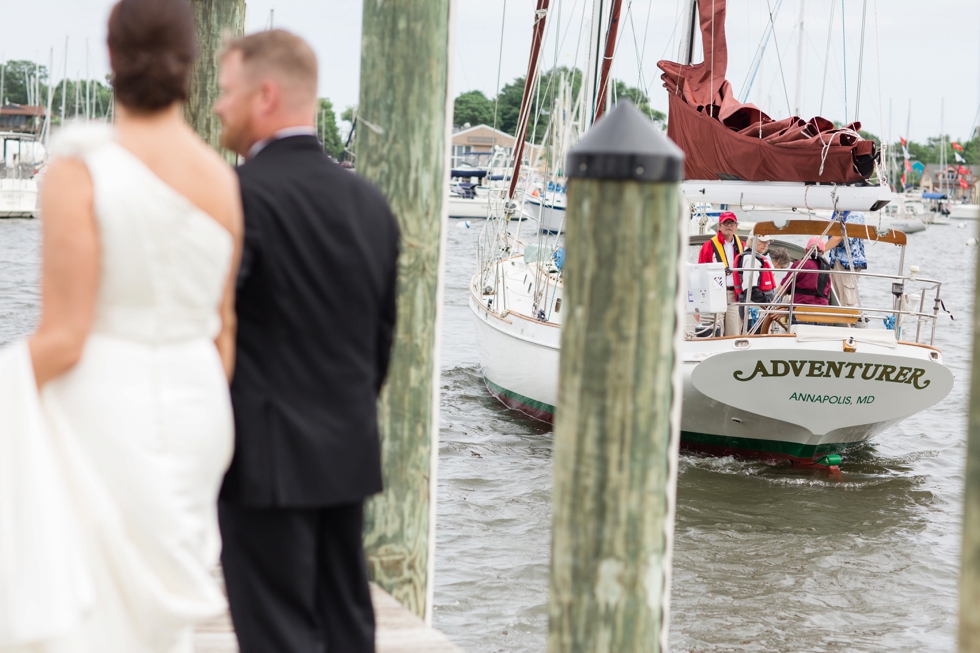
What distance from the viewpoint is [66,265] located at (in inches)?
86.5

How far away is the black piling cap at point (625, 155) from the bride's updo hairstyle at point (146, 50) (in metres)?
0.91

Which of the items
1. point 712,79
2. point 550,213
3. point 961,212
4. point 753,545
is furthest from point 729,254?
point 961,212

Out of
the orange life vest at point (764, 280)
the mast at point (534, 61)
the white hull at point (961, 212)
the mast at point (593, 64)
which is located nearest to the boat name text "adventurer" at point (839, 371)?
the orange life vest at point (764, 280)

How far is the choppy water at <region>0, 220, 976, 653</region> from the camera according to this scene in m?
8.13

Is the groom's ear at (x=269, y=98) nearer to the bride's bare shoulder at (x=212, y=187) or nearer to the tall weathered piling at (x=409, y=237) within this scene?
the bride's bare shoulder at (x=212, y=187)

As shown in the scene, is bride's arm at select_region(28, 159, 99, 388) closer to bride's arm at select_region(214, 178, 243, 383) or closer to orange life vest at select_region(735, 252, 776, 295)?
bride's arm at select_region(214, 178, 243, 383)

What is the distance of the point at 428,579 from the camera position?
14.1 feet

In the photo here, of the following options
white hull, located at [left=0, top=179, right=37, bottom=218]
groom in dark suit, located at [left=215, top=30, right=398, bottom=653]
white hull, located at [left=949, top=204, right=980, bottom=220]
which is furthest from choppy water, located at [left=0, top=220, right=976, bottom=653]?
white hull, located at [left=949, top=204, right=980, bottom=220]

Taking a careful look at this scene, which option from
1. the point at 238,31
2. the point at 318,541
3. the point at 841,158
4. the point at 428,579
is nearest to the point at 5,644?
the point at 318,541

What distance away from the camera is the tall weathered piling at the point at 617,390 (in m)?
2.62

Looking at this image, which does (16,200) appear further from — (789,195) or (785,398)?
(785,398)

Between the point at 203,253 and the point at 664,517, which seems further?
the point at 664,517

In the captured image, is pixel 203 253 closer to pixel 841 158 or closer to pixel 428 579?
pixel 428 579

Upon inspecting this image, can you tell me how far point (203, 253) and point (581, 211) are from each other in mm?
875
